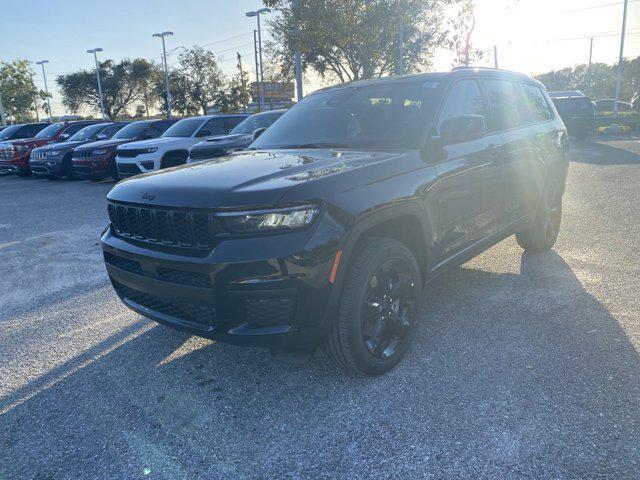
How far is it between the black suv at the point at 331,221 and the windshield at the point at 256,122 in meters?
6.88

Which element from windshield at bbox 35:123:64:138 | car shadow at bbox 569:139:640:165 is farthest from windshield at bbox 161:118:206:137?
car shadow at bbox 569:139:640:165

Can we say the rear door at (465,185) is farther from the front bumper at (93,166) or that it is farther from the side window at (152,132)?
the side window at (152,132)

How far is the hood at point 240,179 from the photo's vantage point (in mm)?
2527

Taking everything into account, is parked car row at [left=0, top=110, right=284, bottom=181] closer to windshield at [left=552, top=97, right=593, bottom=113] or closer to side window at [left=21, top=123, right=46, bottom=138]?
side window at [left=21, top=123, right=46, bottom=138]

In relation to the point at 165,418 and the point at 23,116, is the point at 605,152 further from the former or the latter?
the point at 23,116

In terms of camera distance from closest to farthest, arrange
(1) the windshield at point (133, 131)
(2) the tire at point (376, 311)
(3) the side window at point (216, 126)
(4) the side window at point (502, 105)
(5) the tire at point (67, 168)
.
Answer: (2) the tire at point (376, 311) < (4) the side window at point (502, 105) < (3) the side window at point (216, 126) < (1) the windshield at point (133, 131) < (5) the tire at point (67, 168)

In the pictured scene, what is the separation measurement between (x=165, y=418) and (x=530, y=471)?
1.88 m

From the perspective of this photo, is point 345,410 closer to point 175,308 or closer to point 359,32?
point 175,308

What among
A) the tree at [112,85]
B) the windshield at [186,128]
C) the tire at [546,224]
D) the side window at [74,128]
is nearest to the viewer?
the tire at [546,224]

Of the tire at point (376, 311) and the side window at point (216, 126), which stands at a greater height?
the side window at point (216, 126)

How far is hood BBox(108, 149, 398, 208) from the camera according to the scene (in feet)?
8.29

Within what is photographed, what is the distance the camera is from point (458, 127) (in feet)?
11.1

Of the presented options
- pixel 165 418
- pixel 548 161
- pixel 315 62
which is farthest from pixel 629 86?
pixel 165 418

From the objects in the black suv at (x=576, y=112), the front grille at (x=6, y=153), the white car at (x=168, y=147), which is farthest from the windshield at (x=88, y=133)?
the black suv at (x=576, y=112)
